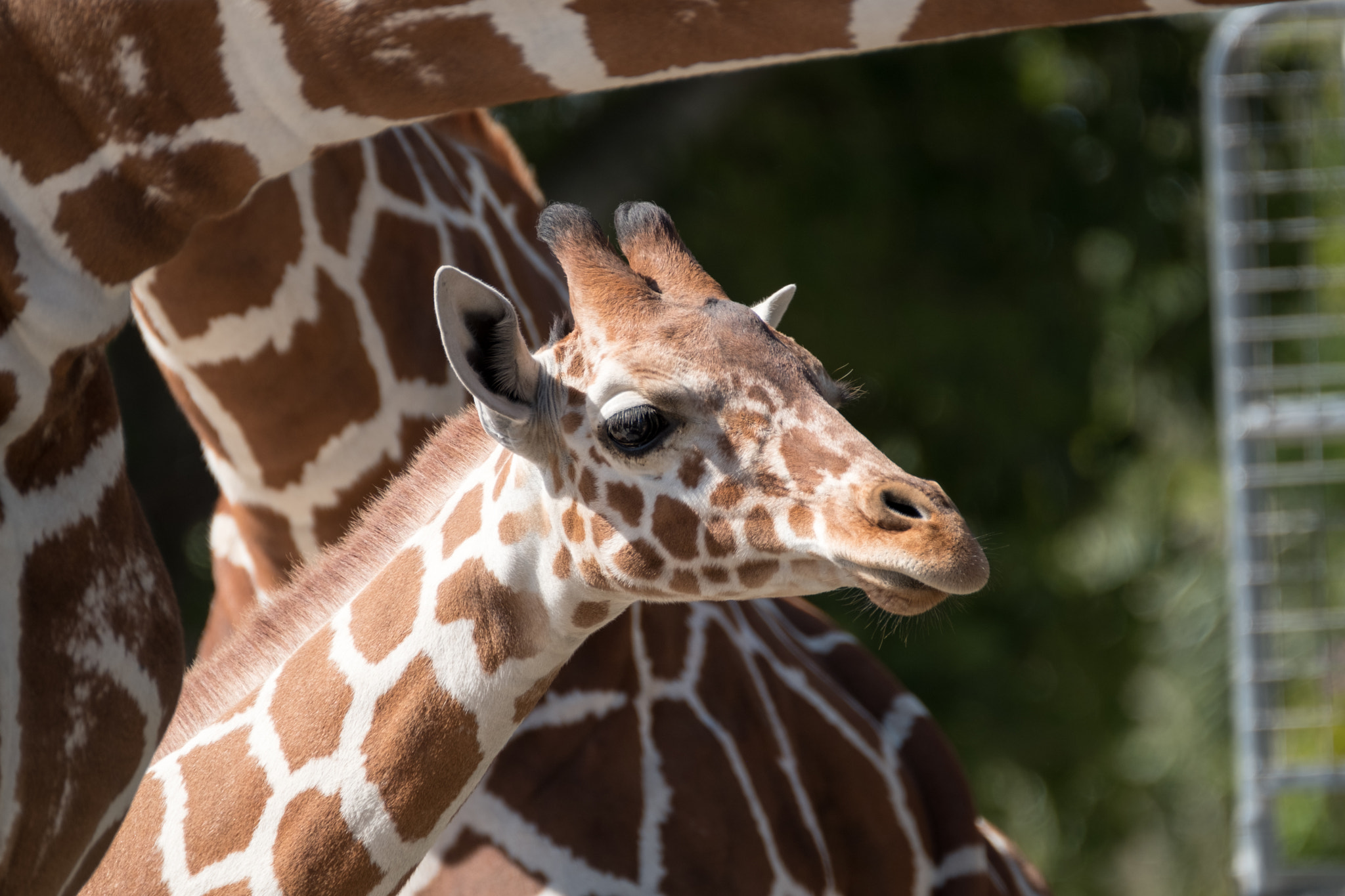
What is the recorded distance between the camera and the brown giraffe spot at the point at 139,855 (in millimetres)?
2162

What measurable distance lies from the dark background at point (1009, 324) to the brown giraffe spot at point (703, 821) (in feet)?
15.4

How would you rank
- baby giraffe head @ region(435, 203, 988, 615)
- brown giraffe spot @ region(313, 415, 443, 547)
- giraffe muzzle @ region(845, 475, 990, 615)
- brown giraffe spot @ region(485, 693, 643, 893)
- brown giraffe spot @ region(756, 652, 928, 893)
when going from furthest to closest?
brown giraffe spot @ region(756, 652, 928, 893)
brown giraffe spot @ region(313, 415, 443, 547)
brown giraffe spot @ region(485, 693, 643, 893)
baby giraffe head @ region(435, 203, 988, 615)
giraffe muzzle @ region(845, 475, 990, 615)

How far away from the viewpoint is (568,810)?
246 centimetres

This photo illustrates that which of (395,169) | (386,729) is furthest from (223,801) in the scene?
(395,169)

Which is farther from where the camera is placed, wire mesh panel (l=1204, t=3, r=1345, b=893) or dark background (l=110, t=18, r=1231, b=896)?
dark background (l=110, t=18, r=1231, b=896)

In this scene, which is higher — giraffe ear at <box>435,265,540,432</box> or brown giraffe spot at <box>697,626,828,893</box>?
giraffe ear at <box>435,265,540,432</box>

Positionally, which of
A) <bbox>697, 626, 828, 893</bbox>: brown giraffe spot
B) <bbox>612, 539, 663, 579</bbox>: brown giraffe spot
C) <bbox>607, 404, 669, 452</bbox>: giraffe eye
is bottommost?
<bbox>697, 626, 828, 893</bbox>: brown giraffe spot

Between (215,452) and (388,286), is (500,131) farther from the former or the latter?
(215,452)

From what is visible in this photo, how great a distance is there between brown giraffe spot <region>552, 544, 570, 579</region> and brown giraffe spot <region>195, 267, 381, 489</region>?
2.11 ft

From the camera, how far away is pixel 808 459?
199 centimetres

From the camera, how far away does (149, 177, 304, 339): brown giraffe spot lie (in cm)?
245

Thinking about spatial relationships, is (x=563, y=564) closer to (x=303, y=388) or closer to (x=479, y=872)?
(x=479, y=872)

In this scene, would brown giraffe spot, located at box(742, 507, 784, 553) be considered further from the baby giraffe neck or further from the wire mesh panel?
the wire mesh panel

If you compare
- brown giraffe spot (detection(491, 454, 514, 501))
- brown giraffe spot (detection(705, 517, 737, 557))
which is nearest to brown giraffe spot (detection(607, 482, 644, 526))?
brown giraffe spot (detection(705, 517, 737, 557))
